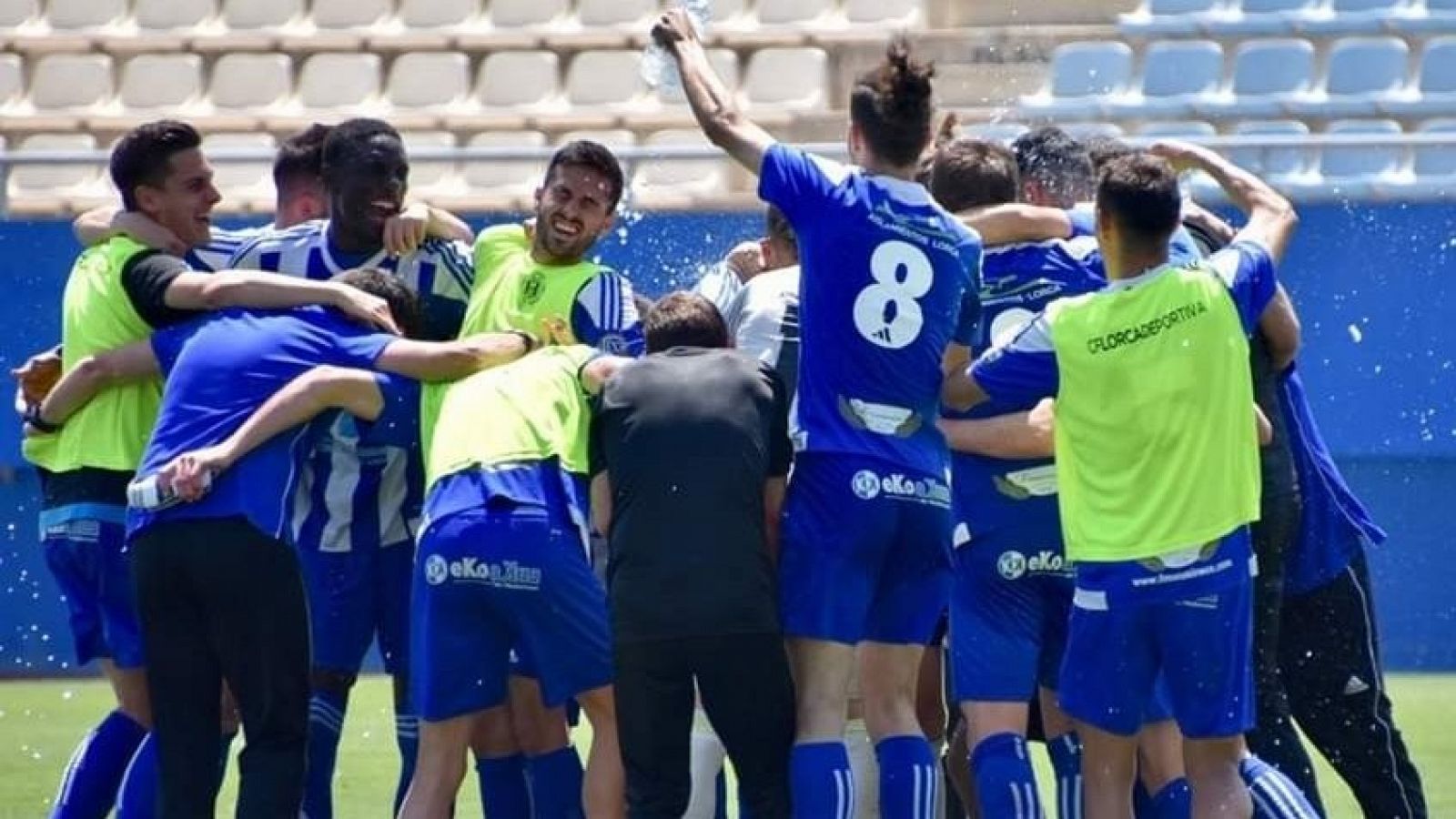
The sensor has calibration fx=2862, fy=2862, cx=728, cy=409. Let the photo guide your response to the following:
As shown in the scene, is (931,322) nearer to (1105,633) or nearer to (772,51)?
(1105,633)

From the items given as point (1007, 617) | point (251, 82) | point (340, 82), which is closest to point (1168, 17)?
point (340, 82)

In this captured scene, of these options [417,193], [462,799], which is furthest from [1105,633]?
[417,193]

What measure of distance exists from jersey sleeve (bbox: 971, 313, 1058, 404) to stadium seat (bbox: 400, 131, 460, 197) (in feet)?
25.4

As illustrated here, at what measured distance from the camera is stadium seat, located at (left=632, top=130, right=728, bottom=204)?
48.1ft

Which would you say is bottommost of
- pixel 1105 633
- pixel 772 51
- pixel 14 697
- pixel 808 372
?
pixel 14 697

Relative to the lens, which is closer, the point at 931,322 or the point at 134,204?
the point at 931,322

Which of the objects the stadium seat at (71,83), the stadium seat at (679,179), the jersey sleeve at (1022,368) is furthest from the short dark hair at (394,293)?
the stadium seat at (71,83)

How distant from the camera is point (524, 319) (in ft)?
27.8

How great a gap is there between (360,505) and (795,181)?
6.44 feet

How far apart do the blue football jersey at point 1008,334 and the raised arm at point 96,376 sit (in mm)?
2437

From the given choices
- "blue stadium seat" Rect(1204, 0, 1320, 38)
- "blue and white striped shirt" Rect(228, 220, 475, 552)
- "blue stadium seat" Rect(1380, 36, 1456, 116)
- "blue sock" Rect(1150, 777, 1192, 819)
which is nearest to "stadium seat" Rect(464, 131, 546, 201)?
"blue stadium seat" Rect(1204, 0, 1320, 38)

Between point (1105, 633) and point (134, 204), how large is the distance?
331cm

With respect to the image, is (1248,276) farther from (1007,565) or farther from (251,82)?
(251,82)

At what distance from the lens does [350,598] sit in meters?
8.88
